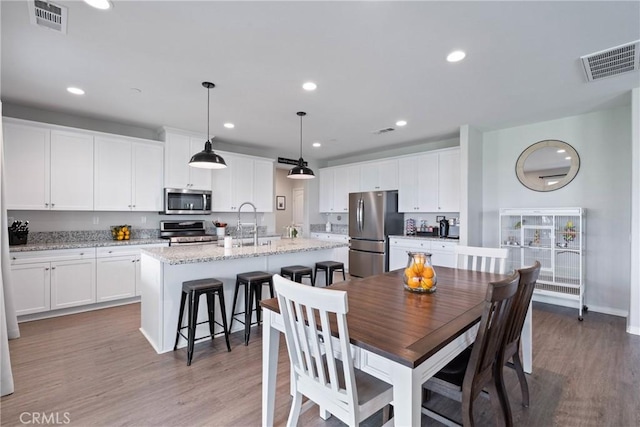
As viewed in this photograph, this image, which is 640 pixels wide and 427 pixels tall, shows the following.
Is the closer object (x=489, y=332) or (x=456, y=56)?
(x=489, y=332)

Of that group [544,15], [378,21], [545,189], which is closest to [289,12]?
[378,21]

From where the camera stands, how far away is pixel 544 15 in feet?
6.55

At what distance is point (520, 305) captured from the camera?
1.65 m

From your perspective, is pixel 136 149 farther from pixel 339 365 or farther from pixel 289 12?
pixel 339 365

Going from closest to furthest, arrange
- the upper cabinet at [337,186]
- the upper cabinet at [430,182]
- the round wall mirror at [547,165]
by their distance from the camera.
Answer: the round wall mirror at [547,165], the upper cabinet at [430,182], the upper cabinet at [337,186]

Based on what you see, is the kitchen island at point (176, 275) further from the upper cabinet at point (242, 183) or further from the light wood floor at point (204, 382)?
the upper cabinet at point (242, 183)

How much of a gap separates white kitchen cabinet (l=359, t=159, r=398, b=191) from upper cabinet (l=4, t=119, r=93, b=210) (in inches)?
182

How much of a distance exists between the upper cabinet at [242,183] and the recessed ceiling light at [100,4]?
3.27 metres

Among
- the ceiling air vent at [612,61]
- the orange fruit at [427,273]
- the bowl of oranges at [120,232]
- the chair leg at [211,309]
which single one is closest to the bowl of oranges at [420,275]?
the orange fruit at [427,273]

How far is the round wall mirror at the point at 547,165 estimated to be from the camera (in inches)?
160

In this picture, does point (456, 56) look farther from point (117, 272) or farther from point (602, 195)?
point (117, 272)

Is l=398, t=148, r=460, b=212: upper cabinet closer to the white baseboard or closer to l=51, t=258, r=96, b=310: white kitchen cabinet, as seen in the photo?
the white baseboard

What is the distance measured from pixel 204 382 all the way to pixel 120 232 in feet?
10.0

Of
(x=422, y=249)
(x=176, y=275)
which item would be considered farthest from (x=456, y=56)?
(x=422, y=249)
